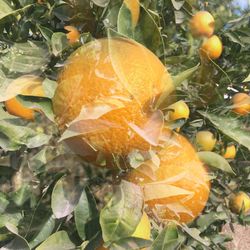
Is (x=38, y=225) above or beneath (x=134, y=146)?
beneath

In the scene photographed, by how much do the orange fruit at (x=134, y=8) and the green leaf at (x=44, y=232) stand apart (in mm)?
298

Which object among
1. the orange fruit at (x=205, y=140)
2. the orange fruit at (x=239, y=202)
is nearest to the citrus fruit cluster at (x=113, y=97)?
the orange fruit at (x=205, y=140)

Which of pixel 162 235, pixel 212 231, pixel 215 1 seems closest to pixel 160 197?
pixel 162 235

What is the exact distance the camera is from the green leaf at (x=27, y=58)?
0.67m

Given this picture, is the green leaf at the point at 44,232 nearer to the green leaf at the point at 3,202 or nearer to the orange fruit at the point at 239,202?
the green leaf at the point at 3,202

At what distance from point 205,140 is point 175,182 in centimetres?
30

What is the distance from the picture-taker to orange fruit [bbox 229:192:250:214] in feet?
4.52

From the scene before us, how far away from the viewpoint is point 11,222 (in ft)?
2.55

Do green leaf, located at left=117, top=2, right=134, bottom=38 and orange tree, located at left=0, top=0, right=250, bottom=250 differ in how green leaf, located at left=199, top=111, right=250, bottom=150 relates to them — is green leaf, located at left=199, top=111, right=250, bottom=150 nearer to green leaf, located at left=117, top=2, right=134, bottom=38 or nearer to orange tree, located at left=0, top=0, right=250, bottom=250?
orange tree, located at left=0, top=0, right=250, bottom=250

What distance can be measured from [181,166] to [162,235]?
0.10 m

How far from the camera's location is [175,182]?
661mm

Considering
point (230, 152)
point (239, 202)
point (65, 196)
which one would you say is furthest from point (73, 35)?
point (239, 202)

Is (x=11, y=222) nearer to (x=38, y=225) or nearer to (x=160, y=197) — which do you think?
(x=38, y=225)

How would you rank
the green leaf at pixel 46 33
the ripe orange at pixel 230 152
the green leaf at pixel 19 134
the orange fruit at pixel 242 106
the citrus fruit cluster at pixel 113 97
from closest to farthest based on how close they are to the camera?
the citrus fruit cluster at pixel 113 97 < the green leaf at pixel 19 134 < the green leaf at pixel 46 33 < the orange fruit at pixel 242 106 < the ripe orange at pixel 230 152
